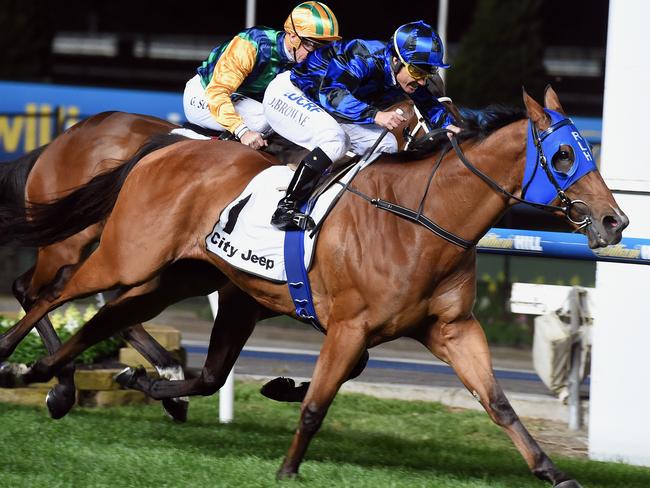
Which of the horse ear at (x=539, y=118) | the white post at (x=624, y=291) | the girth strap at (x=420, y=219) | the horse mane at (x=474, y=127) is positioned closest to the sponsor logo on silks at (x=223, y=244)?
the girth strap at (x=420, y=219)

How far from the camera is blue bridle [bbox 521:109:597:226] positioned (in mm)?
4543

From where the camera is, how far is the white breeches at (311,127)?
204 inches

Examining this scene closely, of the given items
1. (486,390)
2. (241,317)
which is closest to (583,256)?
(486,390)

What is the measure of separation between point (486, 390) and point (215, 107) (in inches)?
78.0

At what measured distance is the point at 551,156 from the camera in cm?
455

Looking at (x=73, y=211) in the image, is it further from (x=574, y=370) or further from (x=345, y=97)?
(x=574, y=370)

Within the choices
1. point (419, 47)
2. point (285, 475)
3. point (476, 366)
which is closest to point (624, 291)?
point (476, 366)

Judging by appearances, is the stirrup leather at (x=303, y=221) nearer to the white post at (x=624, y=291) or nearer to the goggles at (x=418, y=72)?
the goggles at (x=418, y=72)

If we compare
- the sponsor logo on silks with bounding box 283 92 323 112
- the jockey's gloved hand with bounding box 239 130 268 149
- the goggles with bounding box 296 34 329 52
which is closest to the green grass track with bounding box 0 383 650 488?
the jockey's gloved hand with bounding box 239 130 268 149

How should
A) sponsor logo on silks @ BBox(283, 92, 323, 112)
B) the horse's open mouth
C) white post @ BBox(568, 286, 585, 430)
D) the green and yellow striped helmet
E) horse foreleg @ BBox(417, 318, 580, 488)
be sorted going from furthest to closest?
1. white post @ BBox(568, 286, 585, 430)
2. the green and yellow striped helmet
3. sponsor logo on silks @ BBox(283, 92, 323, 112)
4. horse foreleg @ BBox(417, 318, 580, 488)
5. the horse's open mouth

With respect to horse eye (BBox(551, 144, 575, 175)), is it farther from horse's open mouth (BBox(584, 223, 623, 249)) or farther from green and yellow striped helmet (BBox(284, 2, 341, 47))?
green and yellow striped helmet (BBox(284, 2, 341, 47))

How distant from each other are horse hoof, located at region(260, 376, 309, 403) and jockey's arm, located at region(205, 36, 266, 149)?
1.14 meters

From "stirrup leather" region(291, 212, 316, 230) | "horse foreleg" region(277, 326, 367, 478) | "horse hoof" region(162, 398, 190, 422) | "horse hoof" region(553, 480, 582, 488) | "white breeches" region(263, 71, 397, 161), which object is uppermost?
"white breeches" region(263, 71, 397, 161)

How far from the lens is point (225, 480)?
15.9 feet
